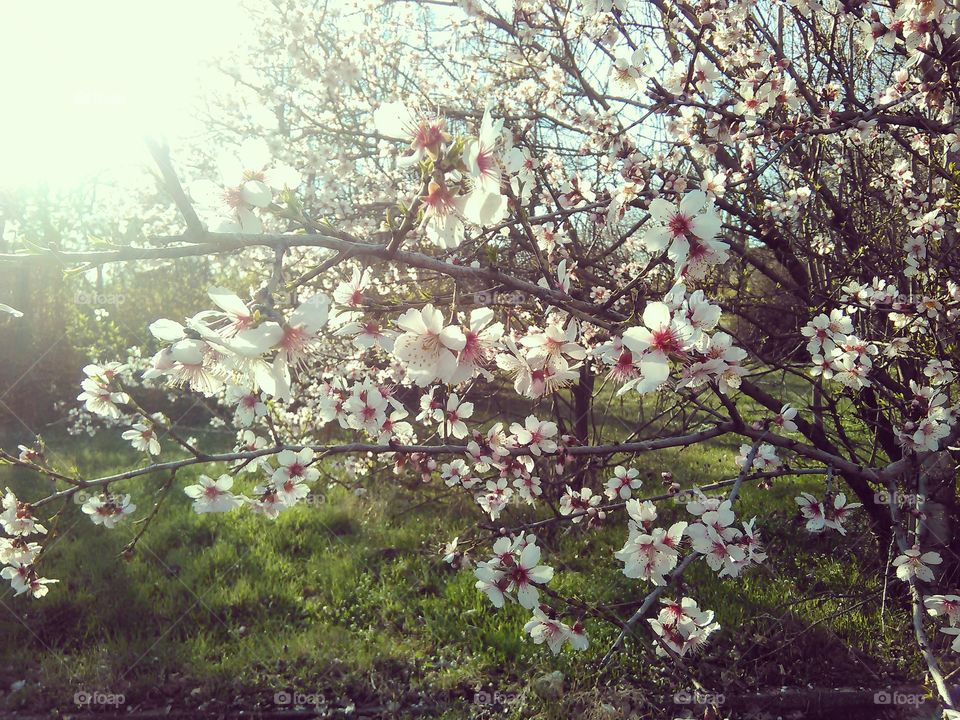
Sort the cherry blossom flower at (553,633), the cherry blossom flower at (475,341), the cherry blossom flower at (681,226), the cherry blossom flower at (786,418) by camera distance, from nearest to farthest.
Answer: the cherry blossom flower at (475,341) < the cherry blossom flower at (681,226) < the cherry blossom flower at (553,633) < the cherry blossom flower at (786,418)

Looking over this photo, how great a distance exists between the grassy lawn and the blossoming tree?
0.30 metres

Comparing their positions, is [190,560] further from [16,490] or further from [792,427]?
[792,427]

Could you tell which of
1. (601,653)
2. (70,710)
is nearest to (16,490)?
(70,710)

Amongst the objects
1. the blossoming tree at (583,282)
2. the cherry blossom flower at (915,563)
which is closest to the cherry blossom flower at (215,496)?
the blossoming tree at (583,282)

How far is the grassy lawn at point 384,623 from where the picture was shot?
112 inches

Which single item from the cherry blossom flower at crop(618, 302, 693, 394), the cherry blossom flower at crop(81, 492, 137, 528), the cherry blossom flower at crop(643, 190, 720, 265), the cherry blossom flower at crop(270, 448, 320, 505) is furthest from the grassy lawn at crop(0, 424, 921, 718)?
the cherry blossom flower at crop(643, 190, 720, 265)

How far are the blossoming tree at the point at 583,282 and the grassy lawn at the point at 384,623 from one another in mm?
297

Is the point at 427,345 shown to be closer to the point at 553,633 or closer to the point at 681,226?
the point at 681,226

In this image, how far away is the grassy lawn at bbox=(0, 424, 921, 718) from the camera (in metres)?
2.83

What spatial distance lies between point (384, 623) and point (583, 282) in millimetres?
2071

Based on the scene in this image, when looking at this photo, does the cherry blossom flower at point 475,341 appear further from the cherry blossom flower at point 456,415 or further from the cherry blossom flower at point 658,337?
the cherry blossom flower at point 456,415

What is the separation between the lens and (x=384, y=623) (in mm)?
3363

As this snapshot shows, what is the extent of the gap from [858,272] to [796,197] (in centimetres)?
49

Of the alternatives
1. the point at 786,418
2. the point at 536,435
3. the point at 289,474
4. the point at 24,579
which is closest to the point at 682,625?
the point at 536,435
